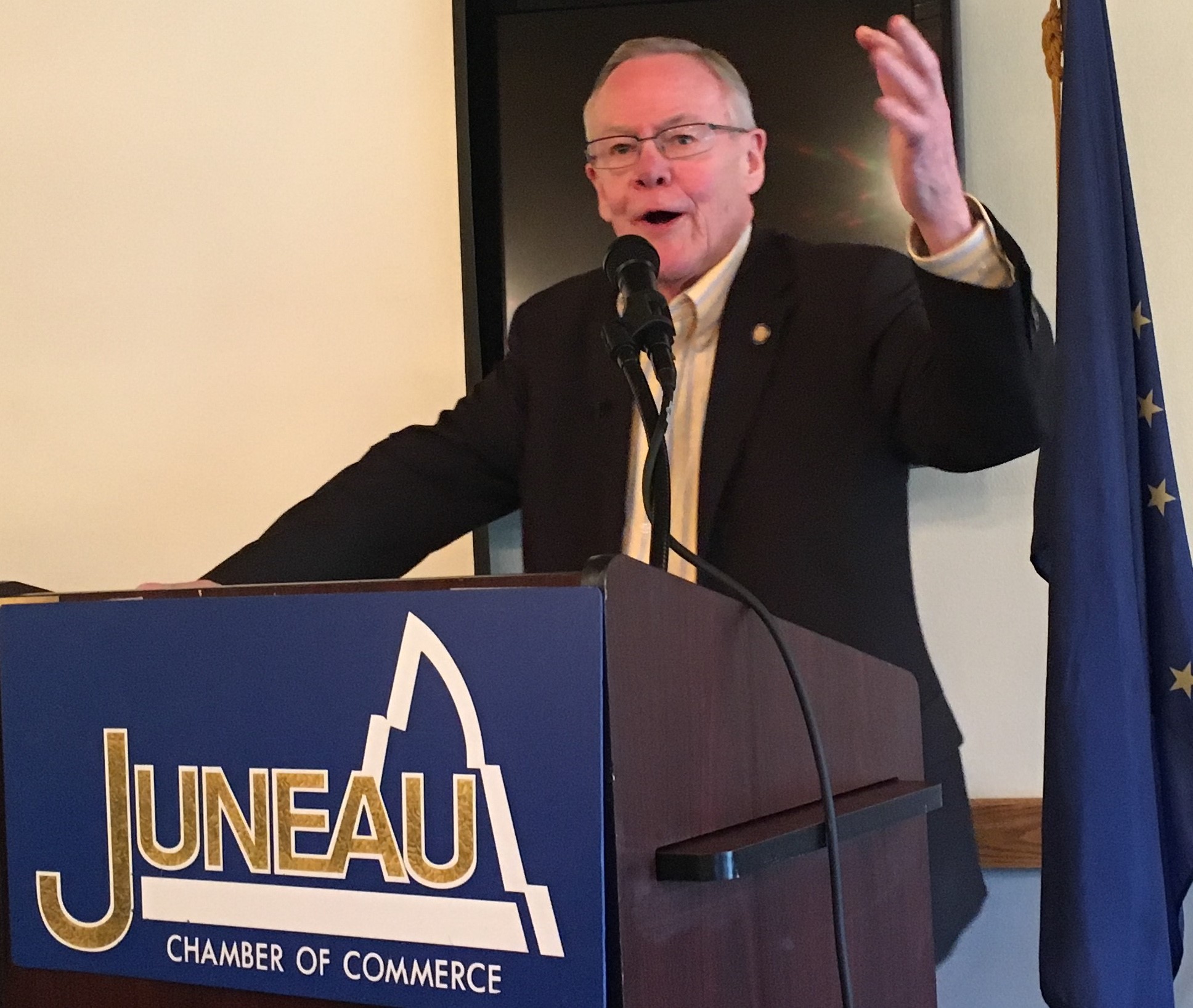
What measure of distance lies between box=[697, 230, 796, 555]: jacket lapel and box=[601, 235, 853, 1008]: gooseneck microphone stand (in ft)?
2.00

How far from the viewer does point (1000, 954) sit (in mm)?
1517

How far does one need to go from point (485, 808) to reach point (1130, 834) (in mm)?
988

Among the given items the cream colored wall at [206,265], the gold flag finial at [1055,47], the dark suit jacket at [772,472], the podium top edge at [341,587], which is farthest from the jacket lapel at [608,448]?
the podium top edge at [341,587]

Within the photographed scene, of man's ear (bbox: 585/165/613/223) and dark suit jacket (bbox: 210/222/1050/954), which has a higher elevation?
man's ear (bbox: 585/165/613/223)

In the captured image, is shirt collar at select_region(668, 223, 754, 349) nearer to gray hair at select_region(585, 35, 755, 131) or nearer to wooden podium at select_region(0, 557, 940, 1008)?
gray hair at select_region(585, 35, 755, 131)

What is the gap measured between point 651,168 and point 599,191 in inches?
4.1

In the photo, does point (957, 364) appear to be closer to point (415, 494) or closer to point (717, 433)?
point (717, 433)

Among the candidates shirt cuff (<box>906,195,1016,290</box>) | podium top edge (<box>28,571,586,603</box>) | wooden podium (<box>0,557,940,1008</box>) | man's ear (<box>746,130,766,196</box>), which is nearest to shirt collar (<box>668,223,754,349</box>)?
man's ear (<box>746,130,766,196</box>)

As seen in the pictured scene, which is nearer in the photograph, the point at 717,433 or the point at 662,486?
the point at 662,486

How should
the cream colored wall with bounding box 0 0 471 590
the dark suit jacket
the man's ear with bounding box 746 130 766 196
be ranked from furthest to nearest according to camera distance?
1. the cream colored wall with bounding box 0 0 471 590
2. the man's ear with bounding box 746 130 766 196
3. the dark suit jacket

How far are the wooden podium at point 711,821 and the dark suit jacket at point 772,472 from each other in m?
0.60

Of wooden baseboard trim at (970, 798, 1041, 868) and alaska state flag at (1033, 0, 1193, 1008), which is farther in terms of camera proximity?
wooden baseboard trim at (970, 798, 1041, 868)

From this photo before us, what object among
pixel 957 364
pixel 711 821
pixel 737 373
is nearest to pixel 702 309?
pixel 737 373

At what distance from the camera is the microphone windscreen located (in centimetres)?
83
